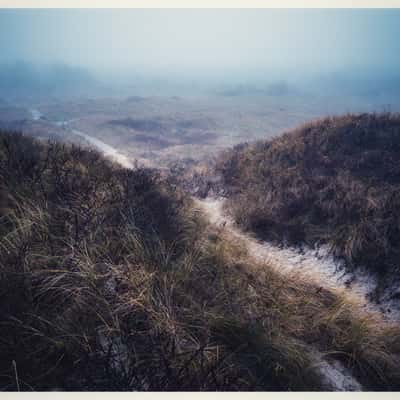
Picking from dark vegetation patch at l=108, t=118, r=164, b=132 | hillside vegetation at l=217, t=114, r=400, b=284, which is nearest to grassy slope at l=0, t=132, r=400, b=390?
hillside vegetation at l=217, t=114, r=400, b=284

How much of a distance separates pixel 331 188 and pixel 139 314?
5.69m

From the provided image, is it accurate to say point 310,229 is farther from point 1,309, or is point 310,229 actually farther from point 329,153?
point 1,309

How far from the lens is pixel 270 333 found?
247cm

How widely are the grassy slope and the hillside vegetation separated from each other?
1.52 meters

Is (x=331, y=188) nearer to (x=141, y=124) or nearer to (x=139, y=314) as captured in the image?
(x=139, y=314)

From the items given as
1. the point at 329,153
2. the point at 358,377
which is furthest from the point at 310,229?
the point at 329,153

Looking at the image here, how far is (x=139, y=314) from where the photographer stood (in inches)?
89.6

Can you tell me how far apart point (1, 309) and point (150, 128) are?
3190 cm

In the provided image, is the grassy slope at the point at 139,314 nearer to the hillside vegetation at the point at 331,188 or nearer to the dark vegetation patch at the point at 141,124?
the hillside vegetation at the point at 331,188

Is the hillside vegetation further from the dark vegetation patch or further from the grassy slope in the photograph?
the dark vegetation patch

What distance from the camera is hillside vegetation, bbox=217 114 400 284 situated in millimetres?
4605

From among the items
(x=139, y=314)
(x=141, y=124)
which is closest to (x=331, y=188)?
(x=139, y=314)

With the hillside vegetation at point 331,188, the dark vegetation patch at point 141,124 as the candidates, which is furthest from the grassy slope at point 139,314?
the dark vegetation patch at point 141,124

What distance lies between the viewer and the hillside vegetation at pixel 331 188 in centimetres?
461
